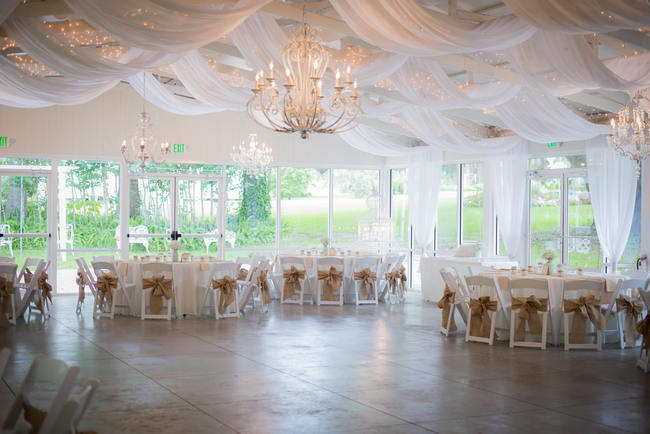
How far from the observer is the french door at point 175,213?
14289mm

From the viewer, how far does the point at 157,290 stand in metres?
10.0

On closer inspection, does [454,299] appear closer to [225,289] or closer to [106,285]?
[225,289]

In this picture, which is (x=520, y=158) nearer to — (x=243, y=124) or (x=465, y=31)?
(x=243, y=124)

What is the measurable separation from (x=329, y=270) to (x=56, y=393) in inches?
346

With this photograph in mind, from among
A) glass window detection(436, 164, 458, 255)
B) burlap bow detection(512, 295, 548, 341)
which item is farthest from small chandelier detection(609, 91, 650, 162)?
glass window detection(436, 164, 458, 255)

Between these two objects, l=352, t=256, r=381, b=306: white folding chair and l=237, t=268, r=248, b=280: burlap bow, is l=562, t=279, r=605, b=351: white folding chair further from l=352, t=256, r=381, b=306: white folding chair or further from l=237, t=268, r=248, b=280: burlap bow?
l=237, t=268, r=248, b=280: burlap bow

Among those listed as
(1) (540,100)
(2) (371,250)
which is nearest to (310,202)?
(2) (371,250)

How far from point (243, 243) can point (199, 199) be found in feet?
4.32

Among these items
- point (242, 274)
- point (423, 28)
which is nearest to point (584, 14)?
point (423, 28)

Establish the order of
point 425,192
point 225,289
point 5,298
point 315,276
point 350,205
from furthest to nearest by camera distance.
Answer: point 350,205 → point 425,192 → point 315,276 → point 225,289 → point 5,298

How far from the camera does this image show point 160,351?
301 inches

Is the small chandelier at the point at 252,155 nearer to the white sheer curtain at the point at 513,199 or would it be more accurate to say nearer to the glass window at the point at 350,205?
the glass window at the point at 350,205

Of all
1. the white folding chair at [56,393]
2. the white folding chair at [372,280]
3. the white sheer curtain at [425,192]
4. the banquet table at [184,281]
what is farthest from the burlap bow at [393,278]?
the white folding chair at [56,393]

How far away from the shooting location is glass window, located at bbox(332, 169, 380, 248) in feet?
53.7
